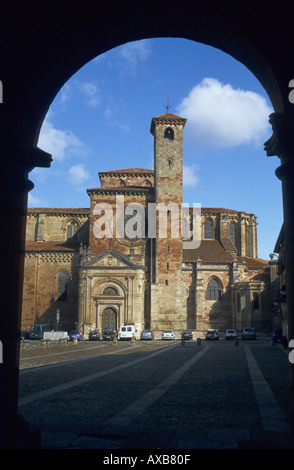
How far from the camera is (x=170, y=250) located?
179ft

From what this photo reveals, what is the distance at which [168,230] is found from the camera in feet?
179

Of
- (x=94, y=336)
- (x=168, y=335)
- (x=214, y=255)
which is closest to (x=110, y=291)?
(x=94, y=336)

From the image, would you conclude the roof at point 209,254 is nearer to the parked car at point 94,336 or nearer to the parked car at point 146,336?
the parked car at point 146,336

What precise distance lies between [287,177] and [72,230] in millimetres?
57903

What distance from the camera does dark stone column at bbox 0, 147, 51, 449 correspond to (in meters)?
5.03

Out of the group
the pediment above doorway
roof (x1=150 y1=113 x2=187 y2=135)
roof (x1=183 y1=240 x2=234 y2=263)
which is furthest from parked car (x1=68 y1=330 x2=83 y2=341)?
roof (x1=150 y1=113 x2=187 y2=135)

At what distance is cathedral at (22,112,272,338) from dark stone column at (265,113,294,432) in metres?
45.9

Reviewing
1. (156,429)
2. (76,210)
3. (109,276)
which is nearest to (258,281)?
(109,276)

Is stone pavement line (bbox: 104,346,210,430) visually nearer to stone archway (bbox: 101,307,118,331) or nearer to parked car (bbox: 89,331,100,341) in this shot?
parked car (bbox: 89,331,100,341)

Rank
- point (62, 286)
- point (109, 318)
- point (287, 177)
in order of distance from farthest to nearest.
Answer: point (62, 286) < point (109, 318) < point (287, 177)

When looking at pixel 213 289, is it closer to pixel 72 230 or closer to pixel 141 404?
pixel 72 230

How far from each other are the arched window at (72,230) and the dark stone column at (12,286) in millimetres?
56723

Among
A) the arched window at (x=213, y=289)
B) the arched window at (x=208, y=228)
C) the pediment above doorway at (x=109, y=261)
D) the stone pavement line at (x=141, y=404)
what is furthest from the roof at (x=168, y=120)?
the stone pavement line at (x=141, y=404)
